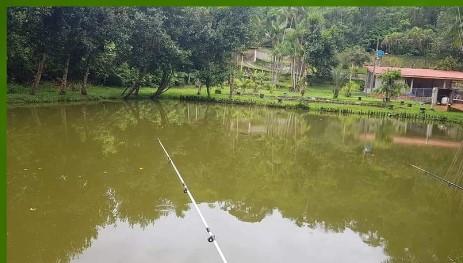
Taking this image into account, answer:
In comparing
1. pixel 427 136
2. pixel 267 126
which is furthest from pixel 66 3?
pixel 427 136

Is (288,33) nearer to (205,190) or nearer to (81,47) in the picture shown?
(81,47)

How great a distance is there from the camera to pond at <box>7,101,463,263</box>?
4.05 metres

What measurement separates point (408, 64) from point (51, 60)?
73.0 ft

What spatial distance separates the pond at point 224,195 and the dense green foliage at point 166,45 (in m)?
3.99

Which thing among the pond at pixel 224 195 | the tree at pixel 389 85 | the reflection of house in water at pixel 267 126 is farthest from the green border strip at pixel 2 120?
the tree at pixel 389 85

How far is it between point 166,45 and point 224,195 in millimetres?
11959

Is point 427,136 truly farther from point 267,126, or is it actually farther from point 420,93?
point 420,93

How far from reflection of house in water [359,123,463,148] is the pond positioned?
0.19m

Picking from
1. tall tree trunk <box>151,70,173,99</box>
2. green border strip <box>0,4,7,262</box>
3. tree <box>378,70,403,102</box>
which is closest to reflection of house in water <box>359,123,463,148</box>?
tree <box>378,70,403,102</box>

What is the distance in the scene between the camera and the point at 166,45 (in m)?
16.5

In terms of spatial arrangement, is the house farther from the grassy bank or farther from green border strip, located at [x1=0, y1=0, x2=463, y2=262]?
green border strip, located at [x1=0, y1=0, x2=463, y2=262]

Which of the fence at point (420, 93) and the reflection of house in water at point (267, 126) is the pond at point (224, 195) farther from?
the fence at point (420, 93)

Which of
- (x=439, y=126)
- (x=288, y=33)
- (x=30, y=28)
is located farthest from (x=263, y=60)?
(x=30, y=28)

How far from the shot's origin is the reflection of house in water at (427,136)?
11094 millimetres
